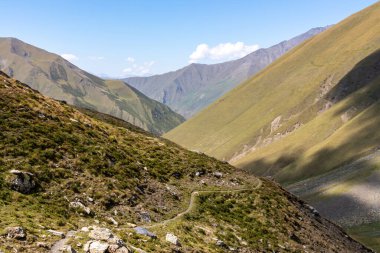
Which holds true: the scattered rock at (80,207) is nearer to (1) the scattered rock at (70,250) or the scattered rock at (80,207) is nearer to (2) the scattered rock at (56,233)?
(2) the scattered rock at (56,233)

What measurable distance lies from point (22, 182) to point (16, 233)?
8560mm

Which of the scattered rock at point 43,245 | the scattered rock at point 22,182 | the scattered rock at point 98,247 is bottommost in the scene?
the scattered rock at point 43,245

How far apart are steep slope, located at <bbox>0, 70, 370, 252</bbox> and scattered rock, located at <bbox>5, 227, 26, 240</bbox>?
2.1 inches

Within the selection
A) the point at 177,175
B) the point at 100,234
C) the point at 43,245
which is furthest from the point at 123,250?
the point at 177,175

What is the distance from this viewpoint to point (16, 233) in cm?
1988

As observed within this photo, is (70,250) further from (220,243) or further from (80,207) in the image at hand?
(220,243)

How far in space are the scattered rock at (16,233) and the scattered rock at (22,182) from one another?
7.53 metres

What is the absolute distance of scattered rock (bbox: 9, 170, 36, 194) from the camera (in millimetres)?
27031

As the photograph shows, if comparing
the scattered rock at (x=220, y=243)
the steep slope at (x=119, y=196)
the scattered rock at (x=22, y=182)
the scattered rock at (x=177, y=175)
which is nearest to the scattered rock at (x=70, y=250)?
the steep slope at (x=119, y=196)

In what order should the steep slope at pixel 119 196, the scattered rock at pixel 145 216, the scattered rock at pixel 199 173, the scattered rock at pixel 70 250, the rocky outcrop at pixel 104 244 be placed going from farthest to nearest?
the scattered rock at pixel 199 173, the scattered rock at pixel 145 216, the steep slope at pixel 119 196, the rocky outcrop at pixel 104 244, the scattered rock at pixel 70 250

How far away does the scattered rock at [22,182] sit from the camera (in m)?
27.0

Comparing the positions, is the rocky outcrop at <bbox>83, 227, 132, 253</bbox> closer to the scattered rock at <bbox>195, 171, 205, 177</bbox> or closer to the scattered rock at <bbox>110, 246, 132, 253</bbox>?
the scattered rock at <bbox>110, 246, 132, 253</bbox>

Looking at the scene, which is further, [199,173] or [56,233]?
[199,173]

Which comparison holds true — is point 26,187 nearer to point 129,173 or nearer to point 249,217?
point 129,173
